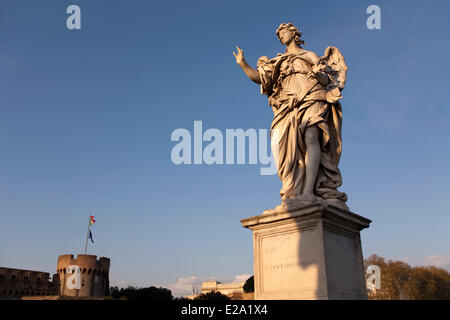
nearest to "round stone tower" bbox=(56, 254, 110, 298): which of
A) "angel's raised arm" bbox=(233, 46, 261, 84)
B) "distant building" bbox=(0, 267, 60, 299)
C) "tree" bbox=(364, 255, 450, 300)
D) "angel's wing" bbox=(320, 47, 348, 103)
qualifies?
"distant building" bbox=(0, 267, 60, 299)

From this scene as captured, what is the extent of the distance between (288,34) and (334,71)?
49.9 inches

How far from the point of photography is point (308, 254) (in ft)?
19.6

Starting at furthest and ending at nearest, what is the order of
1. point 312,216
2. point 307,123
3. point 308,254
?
point 307,123 → point 312,216 → point 308,254

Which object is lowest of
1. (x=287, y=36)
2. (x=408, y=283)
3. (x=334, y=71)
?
(x=408, y=283)

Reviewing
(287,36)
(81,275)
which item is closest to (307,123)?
(287,36)

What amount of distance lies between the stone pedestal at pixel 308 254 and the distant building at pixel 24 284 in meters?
58.6

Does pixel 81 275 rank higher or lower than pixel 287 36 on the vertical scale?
lower

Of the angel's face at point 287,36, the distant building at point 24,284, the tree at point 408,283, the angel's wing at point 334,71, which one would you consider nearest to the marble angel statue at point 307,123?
the angel's wing at point 334,71

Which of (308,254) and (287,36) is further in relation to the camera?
(287,36)

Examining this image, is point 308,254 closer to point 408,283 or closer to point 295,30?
point 295,30

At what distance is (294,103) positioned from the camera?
23.9ft

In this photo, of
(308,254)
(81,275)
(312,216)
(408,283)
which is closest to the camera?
(308,254)
